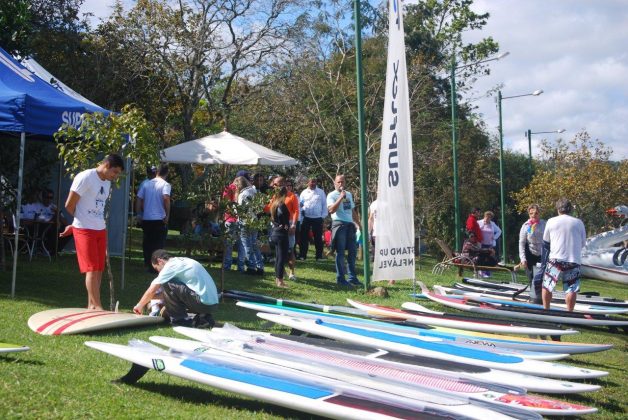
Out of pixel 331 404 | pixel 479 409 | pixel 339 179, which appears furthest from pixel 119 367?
pixel 339 179

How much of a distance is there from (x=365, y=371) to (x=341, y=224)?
7.67 m

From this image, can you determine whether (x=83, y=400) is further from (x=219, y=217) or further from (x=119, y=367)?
(x=219, y=217)

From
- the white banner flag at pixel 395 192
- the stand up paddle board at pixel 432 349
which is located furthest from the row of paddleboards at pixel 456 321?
the stand up paddle board at pixel 432 349

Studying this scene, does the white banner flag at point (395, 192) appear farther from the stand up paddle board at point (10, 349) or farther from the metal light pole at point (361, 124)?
the stand up paddle board at point (10, 349)

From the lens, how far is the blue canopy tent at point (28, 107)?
9.17m

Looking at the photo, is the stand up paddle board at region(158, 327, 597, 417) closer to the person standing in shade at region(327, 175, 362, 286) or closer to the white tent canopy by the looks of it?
the person standing in shade at region(327, 175, 362, 286)

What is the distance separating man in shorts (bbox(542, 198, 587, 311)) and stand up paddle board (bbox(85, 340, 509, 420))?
19.6ft

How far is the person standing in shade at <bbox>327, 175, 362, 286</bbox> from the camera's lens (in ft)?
44.0

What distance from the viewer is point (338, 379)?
5637 mm

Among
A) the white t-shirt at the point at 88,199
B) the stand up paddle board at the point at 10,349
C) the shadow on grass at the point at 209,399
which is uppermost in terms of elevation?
the white t-shirt at the point at 88,199

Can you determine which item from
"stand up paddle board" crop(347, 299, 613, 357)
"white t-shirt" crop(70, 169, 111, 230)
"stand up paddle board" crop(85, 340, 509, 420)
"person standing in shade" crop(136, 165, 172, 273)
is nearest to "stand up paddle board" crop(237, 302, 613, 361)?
"stand up paddle board" crop(347, 299, 613, 357)

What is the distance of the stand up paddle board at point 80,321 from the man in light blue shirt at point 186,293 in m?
0.22

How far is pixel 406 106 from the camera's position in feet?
34.3

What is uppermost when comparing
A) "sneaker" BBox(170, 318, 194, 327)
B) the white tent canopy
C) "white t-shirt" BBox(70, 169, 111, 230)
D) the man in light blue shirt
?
the white tent canopy
